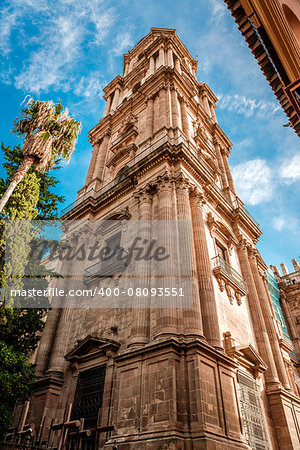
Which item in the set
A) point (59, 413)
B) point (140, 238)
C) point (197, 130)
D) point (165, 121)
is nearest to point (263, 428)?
point (59, 413)

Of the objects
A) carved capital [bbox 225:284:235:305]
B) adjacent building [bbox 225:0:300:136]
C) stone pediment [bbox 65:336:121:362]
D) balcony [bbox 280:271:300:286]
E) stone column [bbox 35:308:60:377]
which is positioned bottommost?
stone pediment [bbox 65:336:121:362]

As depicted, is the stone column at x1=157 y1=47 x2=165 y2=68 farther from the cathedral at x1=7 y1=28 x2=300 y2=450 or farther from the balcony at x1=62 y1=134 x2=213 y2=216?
the balcony at x1=62 y1=134 x2=213 y2=216

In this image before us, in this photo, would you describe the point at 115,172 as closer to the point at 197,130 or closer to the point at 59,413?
the point at 197,130

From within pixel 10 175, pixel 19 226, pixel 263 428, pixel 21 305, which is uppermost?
pixel 10 175

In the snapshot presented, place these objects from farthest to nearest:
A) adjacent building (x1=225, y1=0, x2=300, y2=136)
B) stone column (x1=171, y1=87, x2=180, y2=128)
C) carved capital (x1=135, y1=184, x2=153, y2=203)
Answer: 1. stone column (x1=171, y1=87, x2=180, y2=128)
2. carved capital (x1=135, y1=184, x2=153, y2=203)
3. adjacent building (x1=225, y1=0, x2=300, y2=136)

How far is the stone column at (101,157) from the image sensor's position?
24516mm

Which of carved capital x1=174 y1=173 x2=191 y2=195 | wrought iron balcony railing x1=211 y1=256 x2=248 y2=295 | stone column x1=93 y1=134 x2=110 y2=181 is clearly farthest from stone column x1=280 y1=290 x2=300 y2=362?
stone column x1=93 y1=134 x2=110 y2=181

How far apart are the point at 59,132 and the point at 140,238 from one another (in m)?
6.36

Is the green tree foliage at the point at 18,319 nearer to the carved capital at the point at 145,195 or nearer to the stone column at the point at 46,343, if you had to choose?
the stone column at the point at 46,343

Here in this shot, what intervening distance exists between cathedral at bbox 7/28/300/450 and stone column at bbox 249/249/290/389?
0.23 ft

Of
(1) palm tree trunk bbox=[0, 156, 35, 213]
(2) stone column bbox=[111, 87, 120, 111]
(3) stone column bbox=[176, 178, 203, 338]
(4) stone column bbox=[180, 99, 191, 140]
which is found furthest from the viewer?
(2) stone column bbox=[111, 87, 120, 111]

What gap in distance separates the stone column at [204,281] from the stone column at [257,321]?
18.3 ft

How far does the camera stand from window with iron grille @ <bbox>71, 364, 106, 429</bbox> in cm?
1204

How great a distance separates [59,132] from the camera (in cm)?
1514
